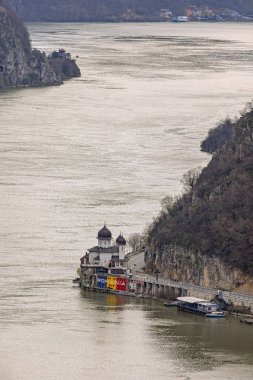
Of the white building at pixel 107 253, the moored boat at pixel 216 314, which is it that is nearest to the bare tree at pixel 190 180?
the white building at pixel 107 253

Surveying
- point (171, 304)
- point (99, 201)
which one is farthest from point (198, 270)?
point (99, 201)

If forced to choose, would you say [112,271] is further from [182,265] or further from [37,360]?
[37,360]

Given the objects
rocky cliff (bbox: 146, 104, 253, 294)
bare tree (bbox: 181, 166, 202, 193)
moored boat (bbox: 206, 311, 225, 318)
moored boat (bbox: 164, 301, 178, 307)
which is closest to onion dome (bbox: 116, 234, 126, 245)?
rocky cliff (bbox: 146, 104, 253, 294)

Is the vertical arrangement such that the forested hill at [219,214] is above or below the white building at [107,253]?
above

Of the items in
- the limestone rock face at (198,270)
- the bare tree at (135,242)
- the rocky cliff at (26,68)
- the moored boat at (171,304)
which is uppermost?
the rocky cliff at (26,68)

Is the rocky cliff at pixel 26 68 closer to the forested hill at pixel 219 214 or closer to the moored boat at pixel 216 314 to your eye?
the forested hill at pixel 219 214

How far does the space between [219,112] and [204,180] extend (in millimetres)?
45053

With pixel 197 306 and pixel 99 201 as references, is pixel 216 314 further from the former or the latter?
pixel 99 201

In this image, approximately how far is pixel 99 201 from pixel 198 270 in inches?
629

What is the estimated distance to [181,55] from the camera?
15588cm

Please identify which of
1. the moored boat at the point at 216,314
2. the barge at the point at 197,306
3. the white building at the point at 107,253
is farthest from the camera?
the white building at the point at 107,253

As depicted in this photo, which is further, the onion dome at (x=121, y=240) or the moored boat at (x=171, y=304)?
the onion dome at (x=121, y=240)

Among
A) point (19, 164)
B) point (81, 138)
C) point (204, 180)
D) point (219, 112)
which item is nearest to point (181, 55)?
point (219, 112)

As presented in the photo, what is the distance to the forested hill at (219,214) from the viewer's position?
56406mm
